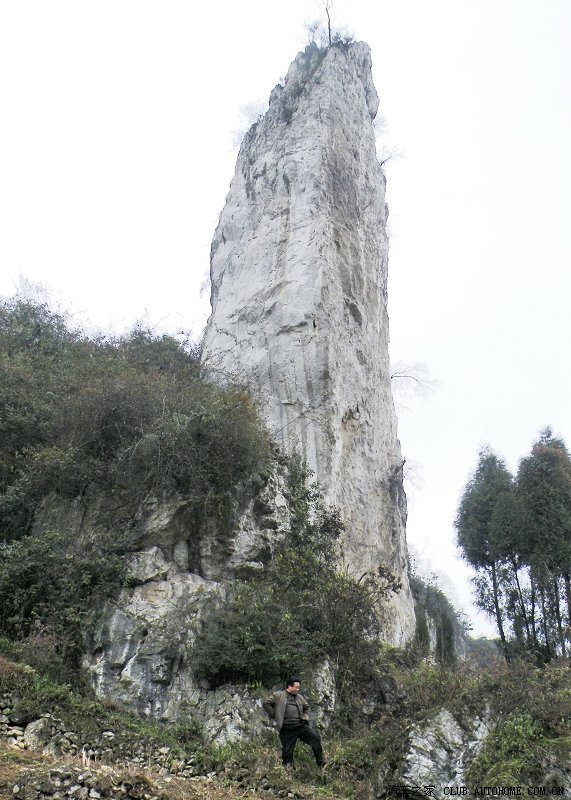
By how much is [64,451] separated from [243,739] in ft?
23.1

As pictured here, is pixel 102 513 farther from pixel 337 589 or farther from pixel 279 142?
pixel 279 142

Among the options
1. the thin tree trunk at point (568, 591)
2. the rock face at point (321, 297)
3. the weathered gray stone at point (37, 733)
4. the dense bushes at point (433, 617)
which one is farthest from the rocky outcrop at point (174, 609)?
the thin tree trunk at point (568, 591)

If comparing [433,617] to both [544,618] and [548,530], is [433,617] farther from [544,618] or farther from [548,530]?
[548,530]

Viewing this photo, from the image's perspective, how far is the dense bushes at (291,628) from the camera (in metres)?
10.6

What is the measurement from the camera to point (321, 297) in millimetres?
19031

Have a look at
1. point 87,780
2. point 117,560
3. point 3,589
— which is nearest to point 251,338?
point 117,560

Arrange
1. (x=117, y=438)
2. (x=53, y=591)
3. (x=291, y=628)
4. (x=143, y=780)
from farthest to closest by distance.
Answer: (x=117, y=438)
(x=53, y=591)
(x=291, y=628)
(x=143, y=780)

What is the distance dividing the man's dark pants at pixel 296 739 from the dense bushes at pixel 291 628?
5.23ft

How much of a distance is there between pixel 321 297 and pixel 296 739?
490 inches

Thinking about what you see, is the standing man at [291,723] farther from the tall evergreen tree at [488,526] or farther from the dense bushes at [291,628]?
the tall evergreen tree at [488,526]

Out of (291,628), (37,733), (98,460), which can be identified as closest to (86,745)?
(37,733)

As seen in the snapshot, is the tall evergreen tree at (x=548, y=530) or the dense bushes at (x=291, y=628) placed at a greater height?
the tall evergreen tree at (x=548, y=530)

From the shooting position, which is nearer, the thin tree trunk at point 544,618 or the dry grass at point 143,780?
the dry grass at point 143,780

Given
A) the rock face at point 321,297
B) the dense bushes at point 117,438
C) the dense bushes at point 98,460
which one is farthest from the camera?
the rock face at point 321,297
